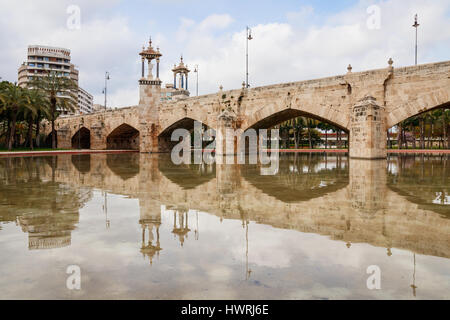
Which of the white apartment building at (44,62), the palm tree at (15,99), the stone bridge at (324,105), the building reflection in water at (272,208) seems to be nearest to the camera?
the building reflection in water at (272,208)

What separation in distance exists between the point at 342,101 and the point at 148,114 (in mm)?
17906

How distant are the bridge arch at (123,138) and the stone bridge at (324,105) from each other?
14.2 feet

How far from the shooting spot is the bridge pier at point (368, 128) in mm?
16438

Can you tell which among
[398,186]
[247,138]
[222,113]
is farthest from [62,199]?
[247,138]

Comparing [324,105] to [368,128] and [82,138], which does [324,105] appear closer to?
[368,128]

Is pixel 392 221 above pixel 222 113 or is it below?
below

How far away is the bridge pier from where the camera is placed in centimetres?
1644

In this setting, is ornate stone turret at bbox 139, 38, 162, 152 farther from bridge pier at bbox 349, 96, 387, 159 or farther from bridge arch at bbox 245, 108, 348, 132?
bridge pier at bbox 349, 96, 387, 159

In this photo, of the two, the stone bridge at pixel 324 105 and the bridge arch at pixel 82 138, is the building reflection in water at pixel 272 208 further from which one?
the bridge arch at pixel 82 138

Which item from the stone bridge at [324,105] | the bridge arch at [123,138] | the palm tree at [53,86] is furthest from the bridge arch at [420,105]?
the palm tree at [53,86]

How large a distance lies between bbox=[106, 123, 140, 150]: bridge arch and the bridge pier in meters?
25.1
